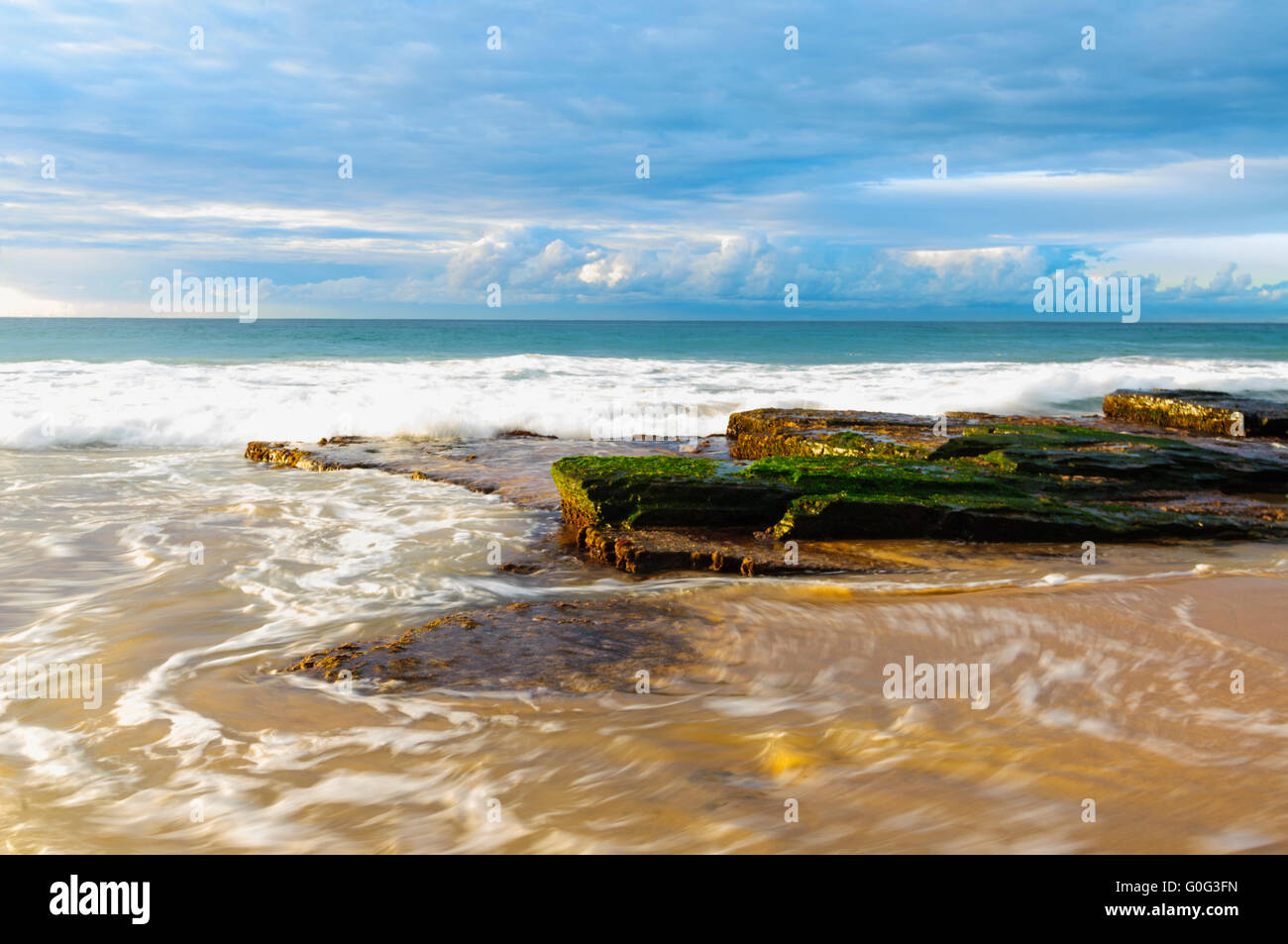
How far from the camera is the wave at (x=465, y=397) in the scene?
14.7 m

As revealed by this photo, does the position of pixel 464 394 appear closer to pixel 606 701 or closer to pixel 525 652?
pixel 525 652

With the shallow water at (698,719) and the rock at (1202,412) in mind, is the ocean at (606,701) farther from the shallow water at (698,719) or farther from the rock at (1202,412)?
the rock at (1202,412)

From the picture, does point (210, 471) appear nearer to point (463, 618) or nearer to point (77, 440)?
point (77, 440)

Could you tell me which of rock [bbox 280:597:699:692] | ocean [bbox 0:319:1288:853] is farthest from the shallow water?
rock [bbox 280:597:699:692]

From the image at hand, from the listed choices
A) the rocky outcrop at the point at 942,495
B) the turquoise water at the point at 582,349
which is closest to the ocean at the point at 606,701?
the rocky outcrop at the point at 942,495

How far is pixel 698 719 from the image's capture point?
400 centimetres

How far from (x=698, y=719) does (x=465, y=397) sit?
1416 cm

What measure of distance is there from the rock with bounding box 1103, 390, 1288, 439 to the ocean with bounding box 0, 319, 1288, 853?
6268 mm

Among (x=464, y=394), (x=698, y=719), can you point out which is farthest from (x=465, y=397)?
(x=698, y=719)

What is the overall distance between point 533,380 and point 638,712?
19.0 metres

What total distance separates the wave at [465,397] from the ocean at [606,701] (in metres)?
5.75

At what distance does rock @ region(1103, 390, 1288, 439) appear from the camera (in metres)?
11.9

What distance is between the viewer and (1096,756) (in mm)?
3596

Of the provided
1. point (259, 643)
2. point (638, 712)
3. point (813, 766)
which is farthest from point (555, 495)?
point (813, 766)
